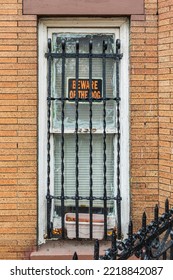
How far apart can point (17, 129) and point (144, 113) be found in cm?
134

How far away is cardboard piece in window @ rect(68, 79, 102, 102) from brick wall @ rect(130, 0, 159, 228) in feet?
1.19

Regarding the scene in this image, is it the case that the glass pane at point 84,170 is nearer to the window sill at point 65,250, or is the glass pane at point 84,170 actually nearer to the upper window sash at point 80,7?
the window sill at point 65,250

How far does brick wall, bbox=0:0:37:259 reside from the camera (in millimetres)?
4426

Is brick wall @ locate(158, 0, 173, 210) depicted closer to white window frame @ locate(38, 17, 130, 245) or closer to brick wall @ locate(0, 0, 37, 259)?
white window frame @ locate(38, 17, 130, 245)

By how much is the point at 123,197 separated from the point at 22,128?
1.30 meters

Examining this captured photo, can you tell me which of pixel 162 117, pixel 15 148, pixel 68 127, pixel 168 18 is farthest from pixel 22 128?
pixel 168 18

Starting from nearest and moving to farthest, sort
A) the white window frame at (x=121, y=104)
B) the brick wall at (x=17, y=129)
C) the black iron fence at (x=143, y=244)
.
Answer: the black iron fence at (x=143, y=244)
the brick wall at (x=17, y=129)
the white window frame at (x=121, y=104)

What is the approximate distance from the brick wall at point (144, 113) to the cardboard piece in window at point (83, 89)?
0.36 m

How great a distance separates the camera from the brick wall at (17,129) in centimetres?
443

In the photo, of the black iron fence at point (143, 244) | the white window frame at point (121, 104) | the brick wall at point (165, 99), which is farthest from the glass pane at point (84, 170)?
the black iron fence at point (143, 244)

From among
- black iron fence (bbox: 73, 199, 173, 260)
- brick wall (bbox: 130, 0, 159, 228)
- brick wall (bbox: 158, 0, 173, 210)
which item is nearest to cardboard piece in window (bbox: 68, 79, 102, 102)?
brick wall (bbox: 130, 0, 159, 228)

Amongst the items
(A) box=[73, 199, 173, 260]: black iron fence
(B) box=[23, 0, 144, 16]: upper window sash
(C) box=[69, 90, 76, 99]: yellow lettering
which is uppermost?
(B) box=[23, 0, 144, 16]: upper window sash

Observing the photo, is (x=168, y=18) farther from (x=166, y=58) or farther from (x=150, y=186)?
(x=150, y=186)

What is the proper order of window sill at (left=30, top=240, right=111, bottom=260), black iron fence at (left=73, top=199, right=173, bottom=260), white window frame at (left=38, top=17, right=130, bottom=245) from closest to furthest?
black iron fence at (left=73, top=199, right=173, bottom=260)
window sill at (left=30, top=240, right=111, bottom=260)
white window frame at (left=38, top=17, right=130, bottom=245)
